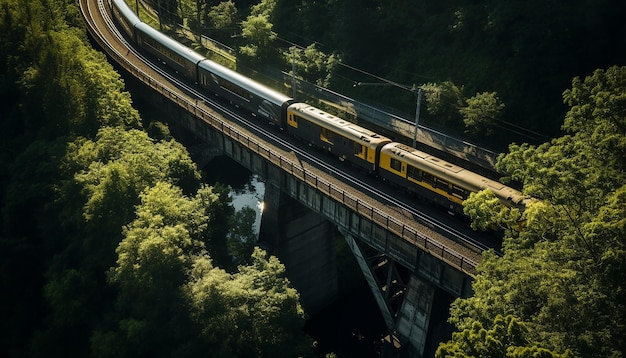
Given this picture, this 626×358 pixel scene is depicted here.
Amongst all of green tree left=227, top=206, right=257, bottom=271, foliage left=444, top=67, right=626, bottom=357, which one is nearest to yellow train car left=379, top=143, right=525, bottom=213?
foliage left=444, top=67, right=626, bottom=357

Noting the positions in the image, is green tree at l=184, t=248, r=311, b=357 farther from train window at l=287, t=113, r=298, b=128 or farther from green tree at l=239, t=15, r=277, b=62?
green tree at l=239, t=15, r=277, b=62

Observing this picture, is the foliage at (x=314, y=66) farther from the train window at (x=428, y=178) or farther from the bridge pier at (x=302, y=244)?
the train window at (x=428, y=178)

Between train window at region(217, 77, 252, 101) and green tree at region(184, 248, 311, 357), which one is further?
train window at region(217, 77, 252, 101)

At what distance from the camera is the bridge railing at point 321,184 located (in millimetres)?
30609

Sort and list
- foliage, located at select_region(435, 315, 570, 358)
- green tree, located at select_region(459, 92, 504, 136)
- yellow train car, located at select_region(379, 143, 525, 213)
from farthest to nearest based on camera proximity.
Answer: green tree, located at select_region(459, 92, 504, 136)
yellow train car, located at select_region(379, 143, 525, 213)
foliage, located at select_region(435, 315, 570, 358)

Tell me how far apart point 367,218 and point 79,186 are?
77.5 ft

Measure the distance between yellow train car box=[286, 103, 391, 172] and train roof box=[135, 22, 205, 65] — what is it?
19824 millimetres

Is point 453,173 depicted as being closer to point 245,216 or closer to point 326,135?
point 326,135

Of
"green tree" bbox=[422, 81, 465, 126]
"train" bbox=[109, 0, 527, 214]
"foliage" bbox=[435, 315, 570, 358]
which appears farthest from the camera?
"green tree" bbox=[422, 81, 465, 126]

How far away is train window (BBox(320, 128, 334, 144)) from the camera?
4378 cm

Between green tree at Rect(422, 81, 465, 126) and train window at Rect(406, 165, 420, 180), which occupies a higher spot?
green tree at Rect(422, 81, 465, 126)

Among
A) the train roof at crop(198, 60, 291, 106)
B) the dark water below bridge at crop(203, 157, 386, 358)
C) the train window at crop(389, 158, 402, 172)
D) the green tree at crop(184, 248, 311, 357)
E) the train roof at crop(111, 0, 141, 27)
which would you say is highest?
the train roof at crop(111, 0, 141, 27)

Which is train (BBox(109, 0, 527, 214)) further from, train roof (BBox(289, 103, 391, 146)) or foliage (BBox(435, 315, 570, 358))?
foliage (BBox(435, 315, 570, 358))

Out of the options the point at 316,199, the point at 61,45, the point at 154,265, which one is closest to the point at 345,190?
the point at 316,199
